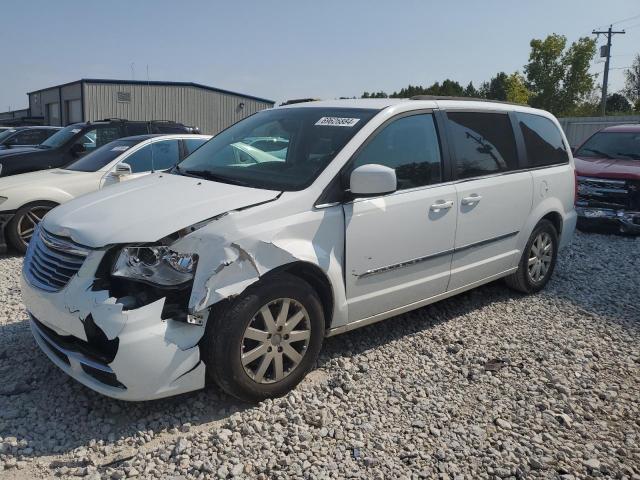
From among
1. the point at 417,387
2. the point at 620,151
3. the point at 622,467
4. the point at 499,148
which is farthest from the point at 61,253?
the point at 620,151

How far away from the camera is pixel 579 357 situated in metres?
4.25

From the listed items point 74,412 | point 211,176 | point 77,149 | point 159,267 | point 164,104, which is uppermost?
point 164,104

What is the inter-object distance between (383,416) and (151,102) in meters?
36.4

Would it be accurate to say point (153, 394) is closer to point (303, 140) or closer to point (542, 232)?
point (303, 140)

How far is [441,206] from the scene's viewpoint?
13.8 ft

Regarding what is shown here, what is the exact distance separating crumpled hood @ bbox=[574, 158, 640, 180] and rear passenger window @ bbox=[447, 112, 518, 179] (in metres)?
4.69

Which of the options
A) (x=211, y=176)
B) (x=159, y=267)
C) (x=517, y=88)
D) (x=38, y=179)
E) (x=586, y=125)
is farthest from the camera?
(x=517, y=88)

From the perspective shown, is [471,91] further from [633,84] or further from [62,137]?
[62,137]

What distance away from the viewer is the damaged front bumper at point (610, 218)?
8.70m

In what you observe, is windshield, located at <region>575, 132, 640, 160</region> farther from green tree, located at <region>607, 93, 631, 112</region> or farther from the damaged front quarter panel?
green tree, located at <region>607, 93, 631, 112</region>

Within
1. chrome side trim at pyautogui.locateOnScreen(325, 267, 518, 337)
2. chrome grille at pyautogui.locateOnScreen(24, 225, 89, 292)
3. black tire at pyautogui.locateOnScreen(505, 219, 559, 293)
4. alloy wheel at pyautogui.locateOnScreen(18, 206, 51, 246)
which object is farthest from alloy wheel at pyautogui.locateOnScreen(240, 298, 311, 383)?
alloy wheel at pyautogui.locateOnScreen(18, 206, 51, 246)

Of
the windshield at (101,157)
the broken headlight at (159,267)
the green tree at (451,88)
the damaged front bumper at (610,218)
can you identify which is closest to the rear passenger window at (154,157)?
the windshield at (101,157)

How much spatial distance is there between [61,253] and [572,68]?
45633 millimetres

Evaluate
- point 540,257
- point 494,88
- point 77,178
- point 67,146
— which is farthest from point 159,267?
point 494,88
